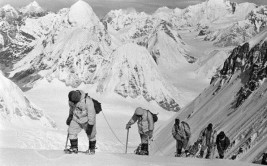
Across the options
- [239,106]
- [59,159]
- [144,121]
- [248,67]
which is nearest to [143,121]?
[144,121]

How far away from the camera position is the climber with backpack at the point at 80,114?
717 inches

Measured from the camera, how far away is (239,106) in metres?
62.6

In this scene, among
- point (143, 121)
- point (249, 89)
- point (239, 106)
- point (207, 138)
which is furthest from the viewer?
point (249, 89)

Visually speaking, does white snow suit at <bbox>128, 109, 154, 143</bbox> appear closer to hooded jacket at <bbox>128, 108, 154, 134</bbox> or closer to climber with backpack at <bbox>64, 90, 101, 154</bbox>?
hooded jacket at <bbox>128, 108, 154, 134</bbox>

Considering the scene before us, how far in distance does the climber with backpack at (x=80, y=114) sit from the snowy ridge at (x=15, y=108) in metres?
138

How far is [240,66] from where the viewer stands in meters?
77.2

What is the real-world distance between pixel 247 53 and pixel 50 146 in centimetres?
7162

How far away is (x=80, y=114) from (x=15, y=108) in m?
155

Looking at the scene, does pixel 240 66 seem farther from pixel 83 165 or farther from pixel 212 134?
pixel 83 165

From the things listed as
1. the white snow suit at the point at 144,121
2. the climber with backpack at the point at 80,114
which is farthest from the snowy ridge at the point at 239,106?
the climber with backpack at the point at 80,114

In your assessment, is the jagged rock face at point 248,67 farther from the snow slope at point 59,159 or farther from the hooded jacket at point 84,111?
the hooded jacket at point 84,111

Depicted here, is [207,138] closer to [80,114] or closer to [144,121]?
[144,121]

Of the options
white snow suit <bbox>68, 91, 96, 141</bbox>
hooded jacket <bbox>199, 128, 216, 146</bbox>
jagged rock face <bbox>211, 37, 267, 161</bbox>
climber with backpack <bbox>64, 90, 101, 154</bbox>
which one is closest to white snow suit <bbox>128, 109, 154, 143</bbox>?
climber with backpack <bbox>64, 90, 101, 154</bbox>

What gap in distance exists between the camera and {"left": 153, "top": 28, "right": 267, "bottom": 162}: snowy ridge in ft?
150
